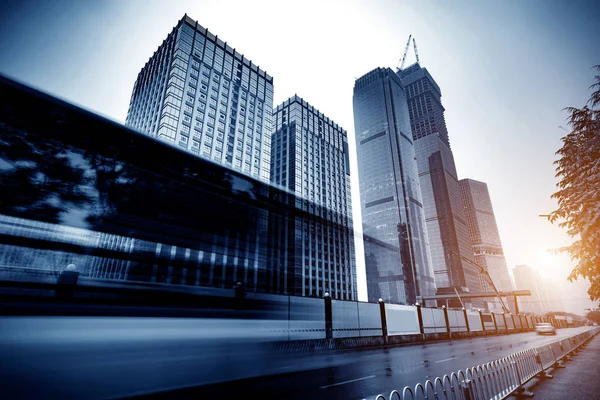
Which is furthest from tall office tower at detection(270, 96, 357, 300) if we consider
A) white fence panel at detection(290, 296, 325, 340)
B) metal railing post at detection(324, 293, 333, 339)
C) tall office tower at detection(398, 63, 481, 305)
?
tall office tower at detection(398, 63, 481, 305)

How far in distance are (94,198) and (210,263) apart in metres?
2.09

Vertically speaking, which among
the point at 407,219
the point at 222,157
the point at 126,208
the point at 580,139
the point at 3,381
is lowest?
the point at 3,381

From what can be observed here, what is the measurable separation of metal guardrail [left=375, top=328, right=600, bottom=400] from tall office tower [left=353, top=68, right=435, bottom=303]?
106 meters

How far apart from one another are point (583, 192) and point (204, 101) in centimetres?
6408

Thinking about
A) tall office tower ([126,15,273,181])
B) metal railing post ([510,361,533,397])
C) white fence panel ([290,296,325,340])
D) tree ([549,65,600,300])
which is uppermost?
tall office tower ([126,15,273,181])

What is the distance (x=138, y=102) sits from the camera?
6612 cm

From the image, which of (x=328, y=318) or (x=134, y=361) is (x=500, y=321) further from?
(x=134, y=361)

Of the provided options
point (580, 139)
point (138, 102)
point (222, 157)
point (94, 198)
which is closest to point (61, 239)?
point (94, 198)

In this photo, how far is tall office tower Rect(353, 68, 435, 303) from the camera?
120 meters

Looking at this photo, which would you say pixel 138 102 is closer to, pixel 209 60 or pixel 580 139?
pixel 209 60

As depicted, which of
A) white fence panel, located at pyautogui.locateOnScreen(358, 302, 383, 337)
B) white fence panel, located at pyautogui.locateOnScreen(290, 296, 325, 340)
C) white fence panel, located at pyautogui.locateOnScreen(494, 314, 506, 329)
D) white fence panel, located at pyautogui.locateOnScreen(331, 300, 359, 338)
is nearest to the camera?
white fence panel, located at pyautogui.locateOnScreen(290, 296, 325, 340)

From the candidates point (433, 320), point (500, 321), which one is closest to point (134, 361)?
point (433, 320)

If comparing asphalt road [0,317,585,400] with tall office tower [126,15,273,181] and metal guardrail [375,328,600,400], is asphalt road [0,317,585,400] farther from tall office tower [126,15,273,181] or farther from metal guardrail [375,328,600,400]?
tall office tower [126,15,273,181]

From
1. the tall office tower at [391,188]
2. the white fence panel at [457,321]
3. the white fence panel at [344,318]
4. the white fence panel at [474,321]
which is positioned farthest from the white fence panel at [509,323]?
the tall office tower at [391,188]
